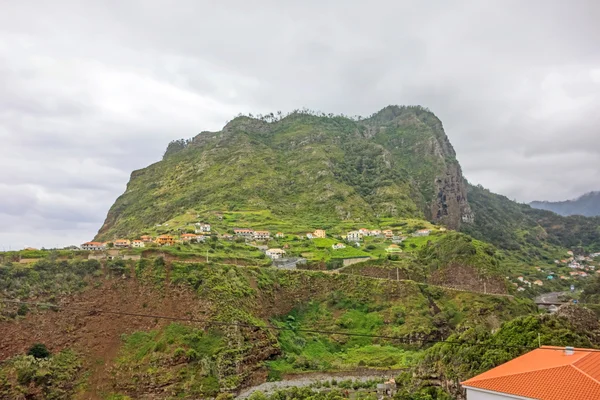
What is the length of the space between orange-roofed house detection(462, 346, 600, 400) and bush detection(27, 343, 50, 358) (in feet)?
94.6

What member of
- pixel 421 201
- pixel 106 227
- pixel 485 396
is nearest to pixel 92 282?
pixel 485 396

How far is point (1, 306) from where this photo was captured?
3180cm

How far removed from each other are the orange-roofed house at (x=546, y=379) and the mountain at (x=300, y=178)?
201 feet

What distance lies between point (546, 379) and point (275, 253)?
4704cm

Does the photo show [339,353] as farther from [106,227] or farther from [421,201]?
[106,227]

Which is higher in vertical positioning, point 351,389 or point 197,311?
point 197,311

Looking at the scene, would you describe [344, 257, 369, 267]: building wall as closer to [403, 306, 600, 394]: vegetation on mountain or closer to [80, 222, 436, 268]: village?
[80, 222, 436, 268]: village

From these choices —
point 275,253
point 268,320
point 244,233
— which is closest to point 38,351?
point 268,320

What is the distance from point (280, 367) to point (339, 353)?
7.37m

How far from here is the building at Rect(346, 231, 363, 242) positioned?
73031 mm

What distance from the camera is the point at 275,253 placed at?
196 feet

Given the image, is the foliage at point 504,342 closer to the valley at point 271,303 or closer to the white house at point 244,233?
the valley at point 271,303

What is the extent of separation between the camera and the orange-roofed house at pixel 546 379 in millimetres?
13461

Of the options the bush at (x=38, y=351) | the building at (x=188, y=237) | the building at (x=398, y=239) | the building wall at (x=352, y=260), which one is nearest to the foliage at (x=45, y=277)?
the bush at (x=38, y=351)
